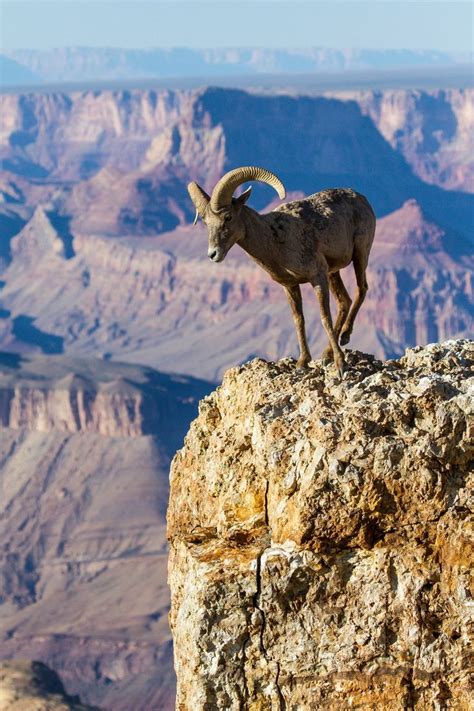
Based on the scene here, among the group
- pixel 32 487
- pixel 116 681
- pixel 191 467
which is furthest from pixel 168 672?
pixel 191 467

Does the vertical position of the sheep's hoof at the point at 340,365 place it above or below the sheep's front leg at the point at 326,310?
below

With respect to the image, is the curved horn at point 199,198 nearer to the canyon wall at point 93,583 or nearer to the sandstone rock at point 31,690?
the sandstone rock at point 31,690

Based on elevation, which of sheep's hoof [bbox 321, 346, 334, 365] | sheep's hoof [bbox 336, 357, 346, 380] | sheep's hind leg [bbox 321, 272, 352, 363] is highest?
sheep's hind leg [bbox 321, 272, 352, 363]

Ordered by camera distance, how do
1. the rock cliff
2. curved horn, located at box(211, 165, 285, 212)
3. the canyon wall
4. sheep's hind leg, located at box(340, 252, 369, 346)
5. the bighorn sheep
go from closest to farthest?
the rock cliff, curved horn, located at box(211, 165, 285, 212), the bighorn sheep, sheep's hind leg, located at box(340, 252, 369, 346), the canyon wall

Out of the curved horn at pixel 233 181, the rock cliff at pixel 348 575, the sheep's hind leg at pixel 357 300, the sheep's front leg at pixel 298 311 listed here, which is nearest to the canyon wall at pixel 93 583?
the sheep's hind leg at pixel 357 300

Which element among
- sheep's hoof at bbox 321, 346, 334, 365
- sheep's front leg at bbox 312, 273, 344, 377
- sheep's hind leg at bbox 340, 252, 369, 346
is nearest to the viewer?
sheep's front leg at bbox 312, 273, 344, 377

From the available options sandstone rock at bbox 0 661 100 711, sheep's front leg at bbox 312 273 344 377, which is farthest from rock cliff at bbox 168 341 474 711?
sandstone rock at bbox 0 661 100 711

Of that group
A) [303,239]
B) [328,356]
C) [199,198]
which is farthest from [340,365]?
[199,198]

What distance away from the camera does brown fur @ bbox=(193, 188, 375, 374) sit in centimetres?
2284

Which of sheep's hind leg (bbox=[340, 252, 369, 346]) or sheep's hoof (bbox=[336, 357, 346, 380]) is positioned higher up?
sheep's hind leg (bbox=[340, 252, 369, 346])

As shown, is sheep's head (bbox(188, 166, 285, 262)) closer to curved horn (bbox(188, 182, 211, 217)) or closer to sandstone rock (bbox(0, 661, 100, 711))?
curved horn (bbox(188, 182, 211, 217))

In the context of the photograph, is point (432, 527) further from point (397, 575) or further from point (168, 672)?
point (168, 672)

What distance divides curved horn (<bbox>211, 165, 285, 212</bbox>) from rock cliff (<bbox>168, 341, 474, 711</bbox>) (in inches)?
164

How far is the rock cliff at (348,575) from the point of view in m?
19.0
